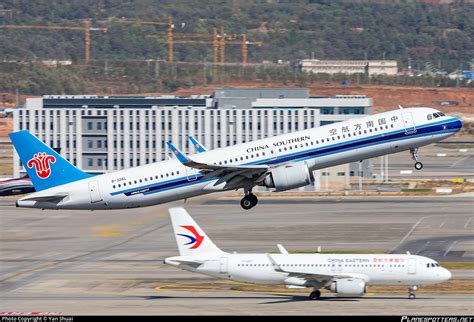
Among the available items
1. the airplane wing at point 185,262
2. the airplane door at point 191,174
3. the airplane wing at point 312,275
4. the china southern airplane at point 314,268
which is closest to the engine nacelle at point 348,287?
the china southern airplane at point 314,268

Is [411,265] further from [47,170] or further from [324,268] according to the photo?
[47,170]

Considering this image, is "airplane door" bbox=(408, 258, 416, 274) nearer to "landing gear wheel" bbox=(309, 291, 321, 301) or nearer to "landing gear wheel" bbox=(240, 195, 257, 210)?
"landing gear wheel" bbox=(309, 291, 321, 301)

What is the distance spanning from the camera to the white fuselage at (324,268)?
7788 cm

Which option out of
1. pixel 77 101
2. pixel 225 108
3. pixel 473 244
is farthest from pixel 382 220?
pixel 77 101

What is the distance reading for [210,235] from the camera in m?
110

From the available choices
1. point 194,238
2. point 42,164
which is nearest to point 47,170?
point 42,164

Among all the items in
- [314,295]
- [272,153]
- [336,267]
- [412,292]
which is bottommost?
[314,295]

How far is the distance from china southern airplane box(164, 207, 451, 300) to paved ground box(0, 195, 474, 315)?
1.27 m

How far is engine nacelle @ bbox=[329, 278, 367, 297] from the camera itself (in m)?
76.6

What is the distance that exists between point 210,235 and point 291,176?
4068cm

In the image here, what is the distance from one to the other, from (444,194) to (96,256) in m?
62.2

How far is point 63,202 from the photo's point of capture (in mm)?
73500

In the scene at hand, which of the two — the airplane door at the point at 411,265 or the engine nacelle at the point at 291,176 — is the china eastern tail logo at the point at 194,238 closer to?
the engine nacelle at the point at 291,176

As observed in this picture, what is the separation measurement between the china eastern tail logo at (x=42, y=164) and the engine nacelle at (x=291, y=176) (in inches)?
656
